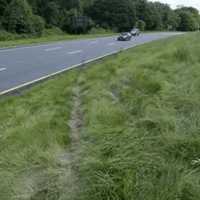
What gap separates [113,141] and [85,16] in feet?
195

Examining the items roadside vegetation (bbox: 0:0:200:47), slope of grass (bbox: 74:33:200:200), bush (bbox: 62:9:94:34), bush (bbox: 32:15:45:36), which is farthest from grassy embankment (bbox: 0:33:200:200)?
bush (bbox: 62:9:94:34)

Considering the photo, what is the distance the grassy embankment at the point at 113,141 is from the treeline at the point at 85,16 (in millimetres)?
34162

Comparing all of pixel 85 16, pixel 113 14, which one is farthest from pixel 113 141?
pixel 113 14

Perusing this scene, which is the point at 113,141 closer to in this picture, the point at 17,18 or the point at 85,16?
the point at 17,18

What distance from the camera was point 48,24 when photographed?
172ft

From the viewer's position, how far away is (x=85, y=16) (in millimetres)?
61969

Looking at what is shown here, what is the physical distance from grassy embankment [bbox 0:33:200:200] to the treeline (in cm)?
3416

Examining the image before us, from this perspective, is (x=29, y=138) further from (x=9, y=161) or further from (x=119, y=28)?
(x=119, y=28)

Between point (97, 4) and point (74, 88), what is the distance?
62970 millimetres

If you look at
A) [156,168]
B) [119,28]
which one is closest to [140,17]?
[119,28]

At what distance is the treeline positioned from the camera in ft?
133

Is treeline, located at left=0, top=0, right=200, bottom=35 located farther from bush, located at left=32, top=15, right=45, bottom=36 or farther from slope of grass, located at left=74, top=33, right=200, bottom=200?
slope of grass, located at left=74, top=33, right=200, bottom=200

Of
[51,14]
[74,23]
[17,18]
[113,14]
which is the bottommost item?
[74,23]

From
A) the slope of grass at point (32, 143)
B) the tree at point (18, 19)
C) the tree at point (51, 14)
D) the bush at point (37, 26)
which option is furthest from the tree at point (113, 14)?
the slope of grass at point (32, 143)
